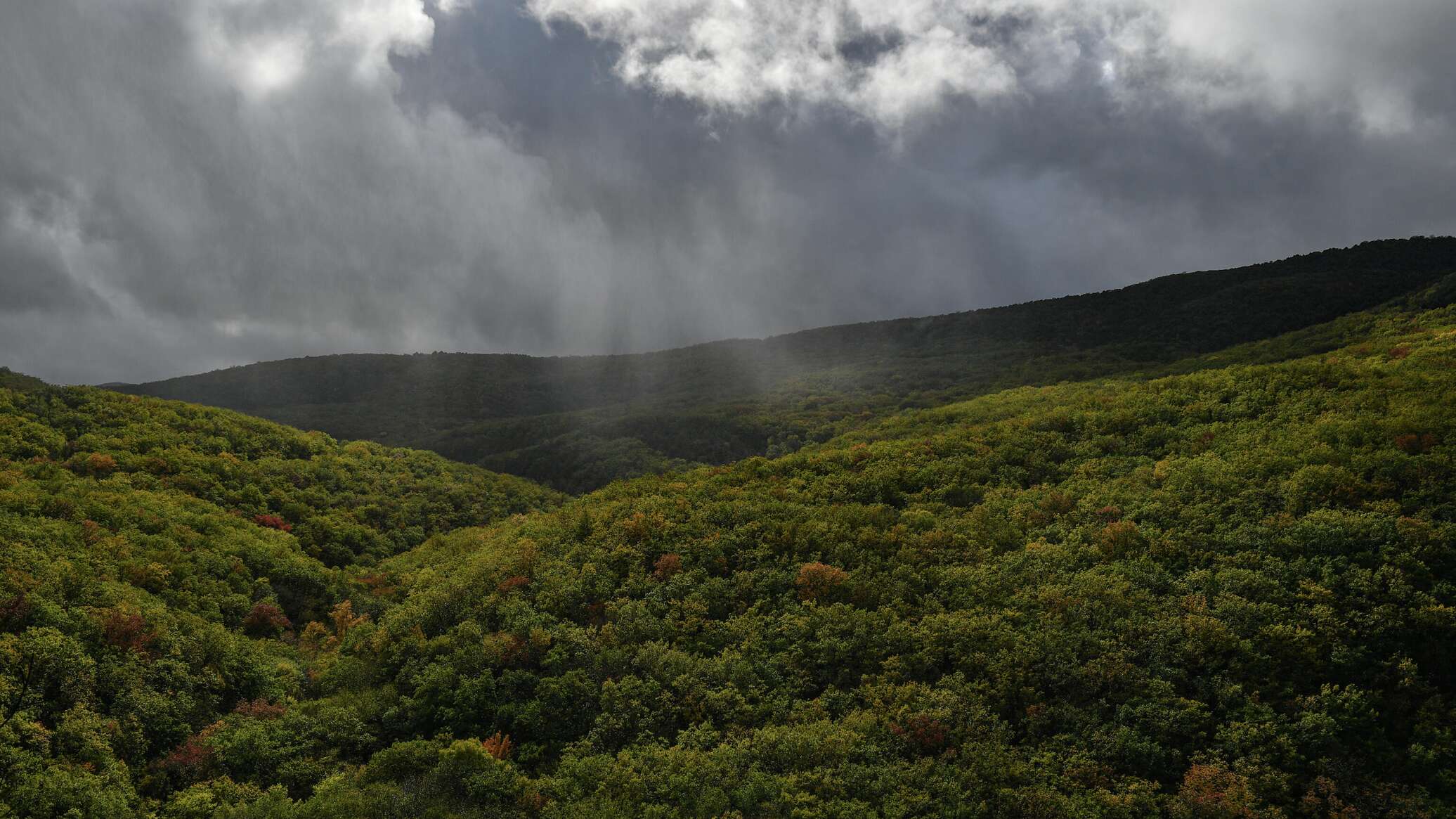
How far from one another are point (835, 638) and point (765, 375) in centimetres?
8710

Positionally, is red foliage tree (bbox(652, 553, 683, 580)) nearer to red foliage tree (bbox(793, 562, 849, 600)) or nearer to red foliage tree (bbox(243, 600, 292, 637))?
red foliage tree (bbox(793, 562, 849, 600))

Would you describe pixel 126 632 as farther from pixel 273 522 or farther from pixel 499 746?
pixel 273 522

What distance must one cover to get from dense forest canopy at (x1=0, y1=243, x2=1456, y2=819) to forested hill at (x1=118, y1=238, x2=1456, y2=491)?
32.6m

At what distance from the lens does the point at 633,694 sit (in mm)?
14898

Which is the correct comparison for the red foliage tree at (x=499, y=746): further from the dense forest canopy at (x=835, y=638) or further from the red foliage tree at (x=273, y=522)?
the red foliage tree at (x=273, y=522)

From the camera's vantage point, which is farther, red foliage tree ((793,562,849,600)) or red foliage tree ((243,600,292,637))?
red foliage tree ((243,600,292,637))

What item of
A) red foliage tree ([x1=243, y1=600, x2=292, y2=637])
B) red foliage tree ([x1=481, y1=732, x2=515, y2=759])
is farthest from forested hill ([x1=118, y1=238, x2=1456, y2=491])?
red foliage tree ([x1=481, y1=732, x2=515, y2=759])

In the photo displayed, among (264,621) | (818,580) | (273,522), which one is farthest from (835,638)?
(273,522)

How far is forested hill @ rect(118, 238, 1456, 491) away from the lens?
215 feet

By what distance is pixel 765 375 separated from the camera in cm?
→ 10194

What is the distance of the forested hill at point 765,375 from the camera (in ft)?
215

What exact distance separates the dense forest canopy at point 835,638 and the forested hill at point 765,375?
32.6 m

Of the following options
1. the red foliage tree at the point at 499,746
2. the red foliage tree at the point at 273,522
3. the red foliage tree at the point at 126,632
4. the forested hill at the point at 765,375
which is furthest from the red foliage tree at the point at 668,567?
the forested hill at the point at 765,375

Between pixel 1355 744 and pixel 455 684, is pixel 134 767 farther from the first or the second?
pixel 1355 744
